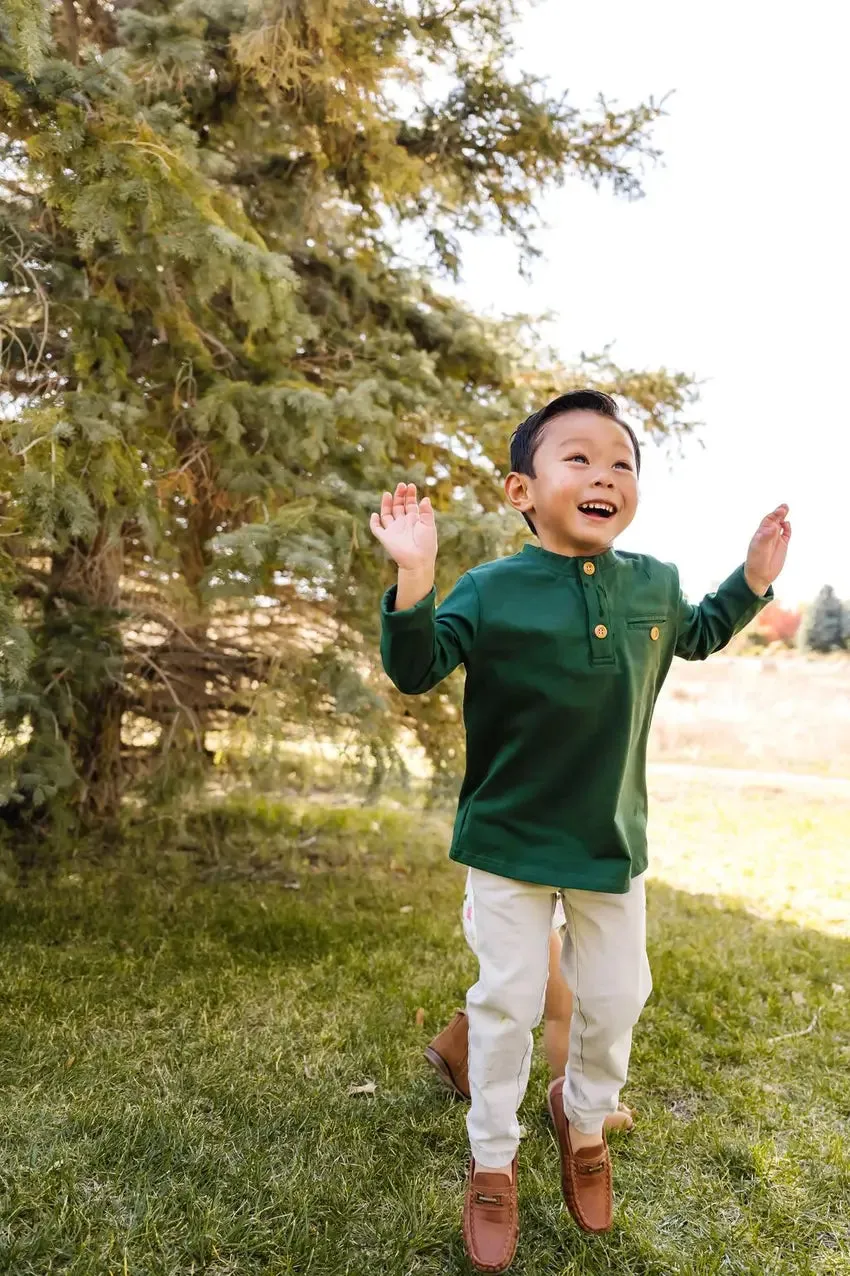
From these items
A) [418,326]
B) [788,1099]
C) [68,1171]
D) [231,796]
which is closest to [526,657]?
[68,1171]

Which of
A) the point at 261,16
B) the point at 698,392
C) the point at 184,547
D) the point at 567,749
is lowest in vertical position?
the point at 567,749

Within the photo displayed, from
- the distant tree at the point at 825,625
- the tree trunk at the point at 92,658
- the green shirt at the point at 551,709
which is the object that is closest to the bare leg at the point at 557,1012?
the green shirt at the point at 551,709

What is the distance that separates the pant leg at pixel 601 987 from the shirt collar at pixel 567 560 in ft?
2.28

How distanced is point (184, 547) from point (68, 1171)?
2898mm

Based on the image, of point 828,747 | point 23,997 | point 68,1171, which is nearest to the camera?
point 68,1171

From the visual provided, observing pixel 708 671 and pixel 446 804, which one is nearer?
pixel 446 804

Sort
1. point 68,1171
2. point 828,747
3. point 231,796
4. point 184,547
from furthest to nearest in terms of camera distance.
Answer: point 828,747
point 231,796
point 184,547
point 68,1171

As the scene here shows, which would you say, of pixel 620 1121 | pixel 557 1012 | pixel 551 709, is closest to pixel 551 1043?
pixel 557 1012

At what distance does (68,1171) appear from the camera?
2.08 metres

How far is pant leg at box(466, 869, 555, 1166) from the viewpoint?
1.95 meters

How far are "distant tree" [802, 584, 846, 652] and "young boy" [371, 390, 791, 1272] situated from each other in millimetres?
16321

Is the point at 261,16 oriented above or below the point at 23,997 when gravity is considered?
above

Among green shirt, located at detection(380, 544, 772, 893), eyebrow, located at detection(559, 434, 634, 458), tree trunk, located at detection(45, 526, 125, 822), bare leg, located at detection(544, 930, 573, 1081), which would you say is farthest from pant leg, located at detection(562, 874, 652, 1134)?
tree trunk, located at detection(45, 526, 125, 822)

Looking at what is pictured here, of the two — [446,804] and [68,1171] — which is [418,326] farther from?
[68,1171]
